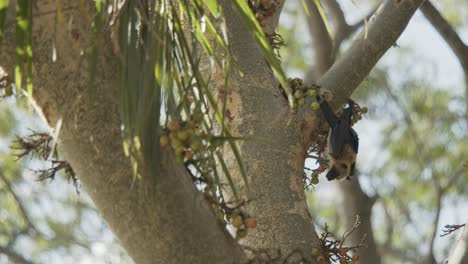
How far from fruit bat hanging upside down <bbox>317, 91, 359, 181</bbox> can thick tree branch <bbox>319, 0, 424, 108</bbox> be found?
0.30 ft

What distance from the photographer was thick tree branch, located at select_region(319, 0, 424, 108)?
3.43 metres

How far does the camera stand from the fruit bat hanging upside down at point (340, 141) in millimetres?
3345

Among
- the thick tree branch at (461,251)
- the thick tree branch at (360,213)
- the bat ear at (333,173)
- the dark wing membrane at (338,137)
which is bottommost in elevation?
the thick tree branch at (461,251)

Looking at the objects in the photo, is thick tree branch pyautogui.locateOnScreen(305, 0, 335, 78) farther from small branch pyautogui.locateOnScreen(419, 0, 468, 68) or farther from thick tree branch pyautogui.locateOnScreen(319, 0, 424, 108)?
thick tree branch pyautogui.locateOnScreen(319, 0, 424, 108)

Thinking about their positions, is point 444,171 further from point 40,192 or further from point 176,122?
point 176,122

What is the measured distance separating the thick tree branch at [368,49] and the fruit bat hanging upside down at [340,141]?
0.30ft

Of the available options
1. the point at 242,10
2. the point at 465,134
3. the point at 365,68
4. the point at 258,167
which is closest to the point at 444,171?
the point at 465,134

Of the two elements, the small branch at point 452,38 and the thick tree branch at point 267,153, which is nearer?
the thick tree branch at point 267,153

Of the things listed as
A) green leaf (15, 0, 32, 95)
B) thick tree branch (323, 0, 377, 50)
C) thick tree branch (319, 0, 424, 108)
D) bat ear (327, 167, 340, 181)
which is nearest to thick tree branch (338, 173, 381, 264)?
bat ear (327, 167, 340, 181)

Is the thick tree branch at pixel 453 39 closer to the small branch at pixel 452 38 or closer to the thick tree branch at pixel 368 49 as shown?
the small branch at pixel 452 38

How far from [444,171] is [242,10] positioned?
278 inches

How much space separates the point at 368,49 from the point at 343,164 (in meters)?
0.94

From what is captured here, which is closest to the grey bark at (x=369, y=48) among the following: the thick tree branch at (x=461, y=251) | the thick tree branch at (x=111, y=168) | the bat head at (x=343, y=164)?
the bat head at (x=343, y=164)

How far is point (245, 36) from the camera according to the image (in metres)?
3.36
